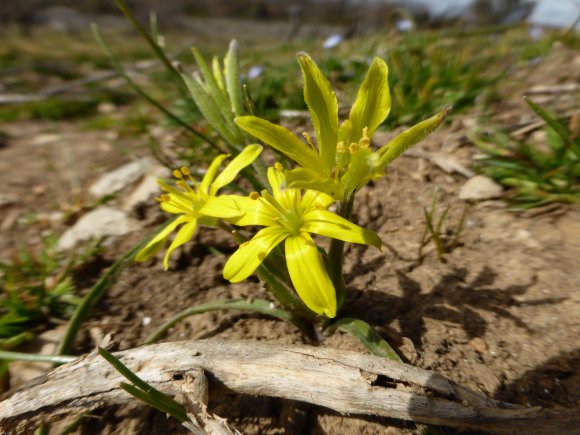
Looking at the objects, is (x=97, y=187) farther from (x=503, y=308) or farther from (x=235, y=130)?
(x=503, y=308)

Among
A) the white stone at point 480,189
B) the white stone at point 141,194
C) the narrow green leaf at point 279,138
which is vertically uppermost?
the narrow green leaf at point 279,138

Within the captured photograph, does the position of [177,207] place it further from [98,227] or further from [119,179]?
[119,179]

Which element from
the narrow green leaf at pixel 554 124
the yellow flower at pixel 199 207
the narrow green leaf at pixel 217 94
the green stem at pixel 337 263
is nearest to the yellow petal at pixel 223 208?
the yellow flower at pixel 199 207

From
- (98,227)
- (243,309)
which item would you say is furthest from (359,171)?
(98,227)

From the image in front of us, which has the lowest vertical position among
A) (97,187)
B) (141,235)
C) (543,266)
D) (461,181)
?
(543,266)

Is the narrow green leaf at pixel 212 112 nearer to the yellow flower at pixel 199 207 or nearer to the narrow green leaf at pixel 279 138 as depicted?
the yellow flower at pixel 199 207

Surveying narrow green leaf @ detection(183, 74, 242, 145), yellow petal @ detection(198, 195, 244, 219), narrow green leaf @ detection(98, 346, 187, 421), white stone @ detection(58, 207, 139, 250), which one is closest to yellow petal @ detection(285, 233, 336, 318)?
yellow petal @ detection(198, 195, 244, 219)

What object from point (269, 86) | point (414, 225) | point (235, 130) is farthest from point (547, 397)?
point (269, 86)
